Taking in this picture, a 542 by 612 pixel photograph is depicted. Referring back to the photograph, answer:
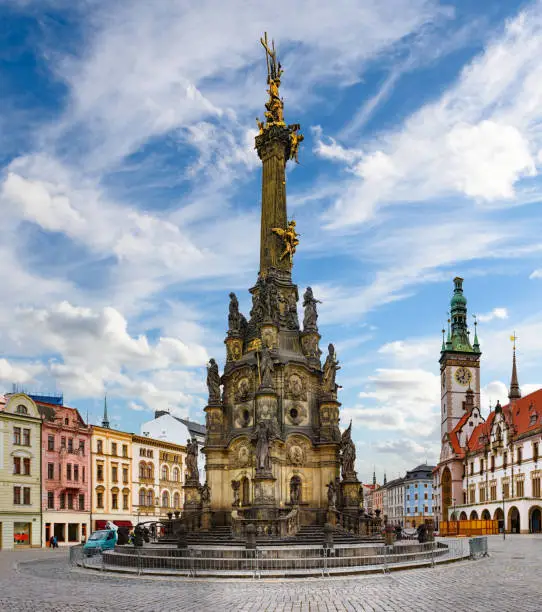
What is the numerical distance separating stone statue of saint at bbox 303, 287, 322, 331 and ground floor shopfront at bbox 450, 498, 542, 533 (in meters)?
36.8

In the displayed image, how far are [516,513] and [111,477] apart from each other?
131 feet

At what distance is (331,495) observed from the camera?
3603cm

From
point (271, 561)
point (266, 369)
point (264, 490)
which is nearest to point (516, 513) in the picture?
point (266, 369)

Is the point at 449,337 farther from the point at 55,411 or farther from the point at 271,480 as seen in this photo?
the point at 271,480

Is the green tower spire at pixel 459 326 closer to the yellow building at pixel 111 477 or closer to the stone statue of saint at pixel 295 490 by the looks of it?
the yellow building at pixel 111 477

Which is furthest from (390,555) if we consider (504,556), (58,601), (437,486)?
(437,486)

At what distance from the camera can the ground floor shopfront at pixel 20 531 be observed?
52.0 m

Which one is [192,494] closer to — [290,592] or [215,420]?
[215,420]

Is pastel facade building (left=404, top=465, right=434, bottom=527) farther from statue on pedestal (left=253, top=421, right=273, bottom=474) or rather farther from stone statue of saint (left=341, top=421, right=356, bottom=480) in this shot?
statue on pedestal (left=253, top=421, right=273, bottom=474)

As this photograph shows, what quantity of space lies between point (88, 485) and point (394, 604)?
49.7 m

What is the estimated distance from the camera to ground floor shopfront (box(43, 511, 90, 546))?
57.0m

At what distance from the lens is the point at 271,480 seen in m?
34.7

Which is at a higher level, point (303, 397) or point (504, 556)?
point (303, 397)

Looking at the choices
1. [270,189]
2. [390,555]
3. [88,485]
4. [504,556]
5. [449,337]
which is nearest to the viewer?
[390,555]
